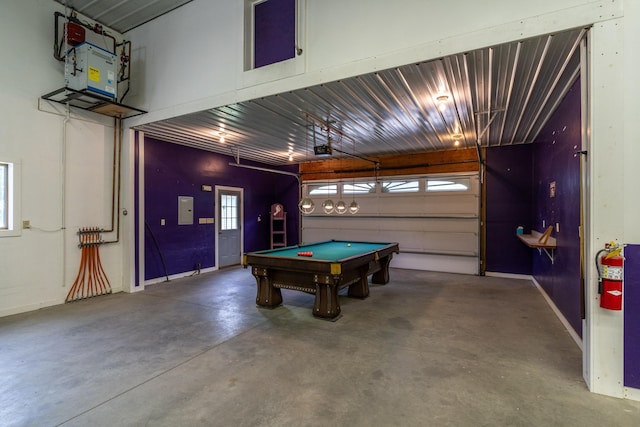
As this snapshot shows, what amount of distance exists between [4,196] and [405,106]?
19.5 feet

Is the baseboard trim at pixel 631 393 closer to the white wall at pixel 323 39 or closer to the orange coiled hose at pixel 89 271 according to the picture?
the white wall at pixel 323 39

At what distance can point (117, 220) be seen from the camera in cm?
579

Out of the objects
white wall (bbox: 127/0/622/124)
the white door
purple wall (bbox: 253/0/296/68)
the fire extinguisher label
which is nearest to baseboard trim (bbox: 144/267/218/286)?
the white door

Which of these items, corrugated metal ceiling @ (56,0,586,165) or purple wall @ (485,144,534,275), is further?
purple wall @ (485,144,534,275)

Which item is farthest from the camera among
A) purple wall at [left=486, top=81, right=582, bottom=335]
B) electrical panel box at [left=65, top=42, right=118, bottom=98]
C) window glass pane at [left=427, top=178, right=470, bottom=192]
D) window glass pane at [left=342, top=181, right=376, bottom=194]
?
window glass pane at [left=342, top=181, right=376, bottom=194]

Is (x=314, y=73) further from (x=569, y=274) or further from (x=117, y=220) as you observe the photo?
(x=117, y=220)

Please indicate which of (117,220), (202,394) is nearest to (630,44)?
(202,394)

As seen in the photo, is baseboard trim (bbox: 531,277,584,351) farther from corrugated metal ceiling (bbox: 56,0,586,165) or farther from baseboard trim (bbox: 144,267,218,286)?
baseboard trim (bbox: 144,267,218,286)

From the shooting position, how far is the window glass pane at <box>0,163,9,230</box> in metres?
4.44

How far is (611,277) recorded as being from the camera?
2.37 meters

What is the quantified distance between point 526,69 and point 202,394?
4550mm

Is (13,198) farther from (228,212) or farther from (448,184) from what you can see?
(448,184)

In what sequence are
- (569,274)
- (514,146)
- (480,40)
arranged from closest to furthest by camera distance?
(480,40) → (569,274) → (514,146)

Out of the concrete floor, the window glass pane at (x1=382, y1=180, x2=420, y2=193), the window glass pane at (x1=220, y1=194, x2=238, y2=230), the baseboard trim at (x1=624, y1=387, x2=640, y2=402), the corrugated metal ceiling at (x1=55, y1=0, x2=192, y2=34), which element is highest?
the corrugated metal ceiling at (x1=55, y1=0, x2=192, y2=34)
